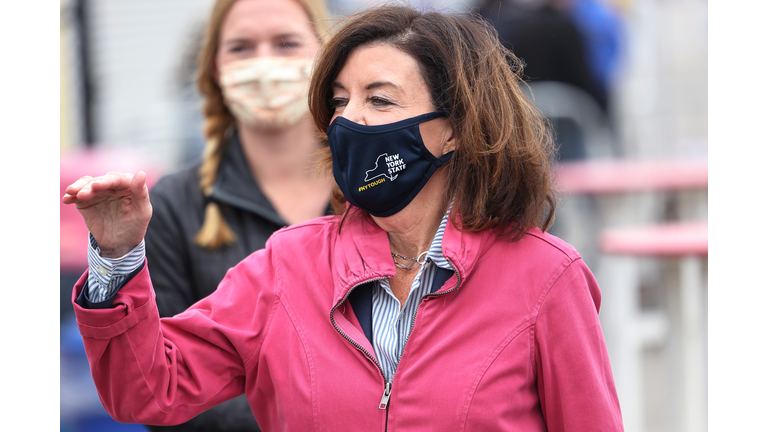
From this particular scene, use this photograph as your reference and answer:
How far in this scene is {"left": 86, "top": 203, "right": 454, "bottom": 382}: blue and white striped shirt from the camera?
1575mm

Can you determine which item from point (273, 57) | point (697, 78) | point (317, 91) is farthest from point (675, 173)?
point (317, 91)

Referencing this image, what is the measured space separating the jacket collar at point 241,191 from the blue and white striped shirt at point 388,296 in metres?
0.82

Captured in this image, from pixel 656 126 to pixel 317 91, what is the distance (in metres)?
4.82

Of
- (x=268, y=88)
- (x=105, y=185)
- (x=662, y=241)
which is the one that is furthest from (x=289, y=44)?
(x=662, y=241)

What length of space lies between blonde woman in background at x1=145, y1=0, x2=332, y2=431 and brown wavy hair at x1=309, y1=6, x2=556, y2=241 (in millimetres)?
600

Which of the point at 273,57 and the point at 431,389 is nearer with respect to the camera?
the point at 431,389

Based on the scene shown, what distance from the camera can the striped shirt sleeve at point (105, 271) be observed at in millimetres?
1558

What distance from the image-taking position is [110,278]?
5.14 feet

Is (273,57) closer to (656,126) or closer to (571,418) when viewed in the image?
(571,418)

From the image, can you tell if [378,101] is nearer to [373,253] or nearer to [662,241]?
[373,253]

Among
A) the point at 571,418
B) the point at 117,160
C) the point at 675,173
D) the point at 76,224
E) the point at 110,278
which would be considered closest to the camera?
the point at 110,278

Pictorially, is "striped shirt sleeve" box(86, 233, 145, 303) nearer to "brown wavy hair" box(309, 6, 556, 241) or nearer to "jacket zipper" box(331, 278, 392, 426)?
"jacket zipper" box(331, 278, 392, 426)

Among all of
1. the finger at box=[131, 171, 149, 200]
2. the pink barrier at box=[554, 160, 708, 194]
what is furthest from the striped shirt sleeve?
the pink barrier at box=[554, 160, 708, 194]

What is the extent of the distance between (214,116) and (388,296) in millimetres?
1321
